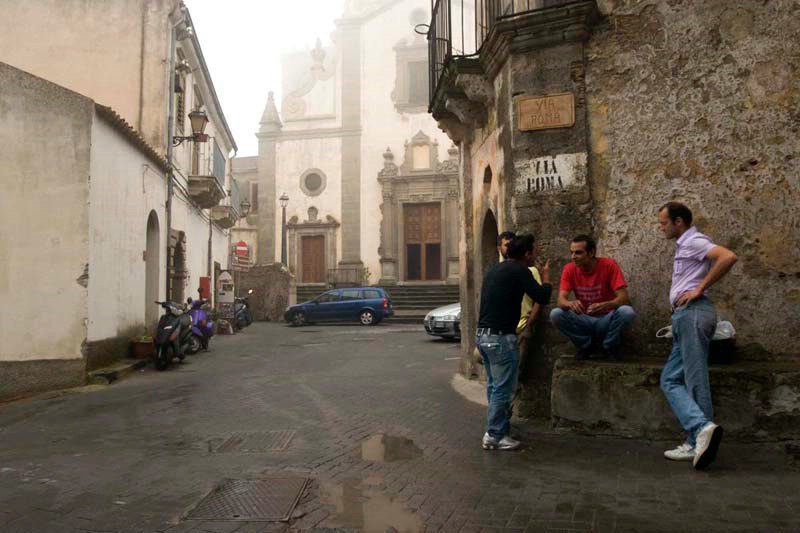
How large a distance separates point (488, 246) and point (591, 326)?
3.18 m

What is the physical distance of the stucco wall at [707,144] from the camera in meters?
5.71

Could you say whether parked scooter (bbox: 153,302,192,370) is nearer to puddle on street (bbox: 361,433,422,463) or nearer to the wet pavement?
the wet pavement

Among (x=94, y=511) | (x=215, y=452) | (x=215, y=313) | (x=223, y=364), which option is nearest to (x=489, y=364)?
(x=215, y=452)

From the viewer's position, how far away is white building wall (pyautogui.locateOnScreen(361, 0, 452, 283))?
33.5 metres

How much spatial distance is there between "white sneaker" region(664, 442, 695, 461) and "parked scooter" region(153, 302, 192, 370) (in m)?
8.95

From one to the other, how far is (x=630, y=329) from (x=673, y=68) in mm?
2386

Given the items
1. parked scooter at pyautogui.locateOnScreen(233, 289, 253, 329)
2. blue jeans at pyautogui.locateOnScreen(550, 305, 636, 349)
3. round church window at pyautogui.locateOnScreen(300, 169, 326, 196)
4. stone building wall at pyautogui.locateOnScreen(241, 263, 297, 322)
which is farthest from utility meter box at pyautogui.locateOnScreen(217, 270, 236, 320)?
blue jeans at pyautogui.locateOnScreen(550, 305, 636, 349)

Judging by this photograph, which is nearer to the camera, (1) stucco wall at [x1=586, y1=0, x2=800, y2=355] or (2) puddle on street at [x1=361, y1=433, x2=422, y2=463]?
(2) puddle on street at [x1=361, y1=433, x2=422, y2=463]

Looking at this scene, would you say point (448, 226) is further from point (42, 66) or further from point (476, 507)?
point (476, 507)

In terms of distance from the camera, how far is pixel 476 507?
3.78 metres

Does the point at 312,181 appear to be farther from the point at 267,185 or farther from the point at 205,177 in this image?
the point at 205,177

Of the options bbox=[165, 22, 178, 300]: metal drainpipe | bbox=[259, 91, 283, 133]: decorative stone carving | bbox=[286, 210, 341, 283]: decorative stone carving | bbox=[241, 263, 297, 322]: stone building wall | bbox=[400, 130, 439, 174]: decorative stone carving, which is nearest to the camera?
bbox=[165, 22, 178, 300]: metal drainpipe

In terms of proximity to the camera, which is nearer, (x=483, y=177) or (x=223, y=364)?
(x=483, y=177)

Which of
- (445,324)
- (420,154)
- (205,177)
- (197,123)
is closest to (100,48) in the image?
(197,123)
